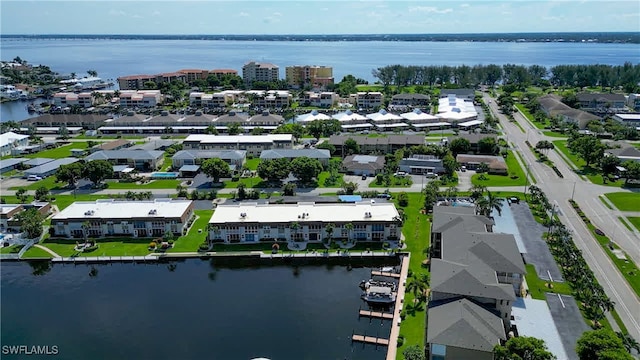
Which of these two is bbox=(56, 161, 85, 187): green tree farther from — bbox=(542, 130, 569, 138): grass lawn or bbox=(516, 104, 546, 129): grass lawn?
bbox=(516, 104, 546, 129): grass lawn

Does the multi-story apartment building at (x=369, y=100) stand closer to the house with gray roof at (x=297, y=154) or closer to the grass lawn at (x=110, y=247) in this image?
the house with gray roof at (x=297, y=154)

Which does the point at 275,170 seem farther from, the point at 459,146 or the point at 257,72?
the point at 257,72

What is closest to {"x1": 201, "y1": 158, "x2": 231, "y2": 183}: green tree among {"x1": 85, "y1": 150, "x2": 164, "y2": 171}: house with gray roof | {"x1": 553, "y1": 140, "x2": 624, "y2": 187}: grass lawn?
{"x1": 85, "y1": 150, "x2": 164, "y2": 171}: house with gray roof

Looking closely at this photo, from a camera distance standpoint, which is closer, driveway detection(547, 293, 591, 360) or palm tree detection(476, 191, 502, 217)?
driveway detection(547, 293, 591, 360)

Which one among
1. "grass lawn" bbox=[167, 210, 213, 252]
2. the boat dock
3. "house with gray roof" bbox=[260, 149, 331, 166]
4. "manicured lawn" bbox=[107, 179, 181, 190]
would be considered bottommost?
the boat dock

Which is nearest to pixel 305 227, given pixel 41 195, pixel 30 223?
pixel 30 223

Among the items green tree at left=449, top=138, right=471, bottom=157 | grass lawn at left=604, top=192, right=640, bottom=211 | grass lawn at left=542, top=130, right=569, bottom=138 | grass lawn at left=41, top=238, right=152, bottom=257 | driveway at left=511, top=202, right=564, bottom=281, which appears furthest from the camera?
grass lawn at left=542, top=130, right=569, bottom=138
